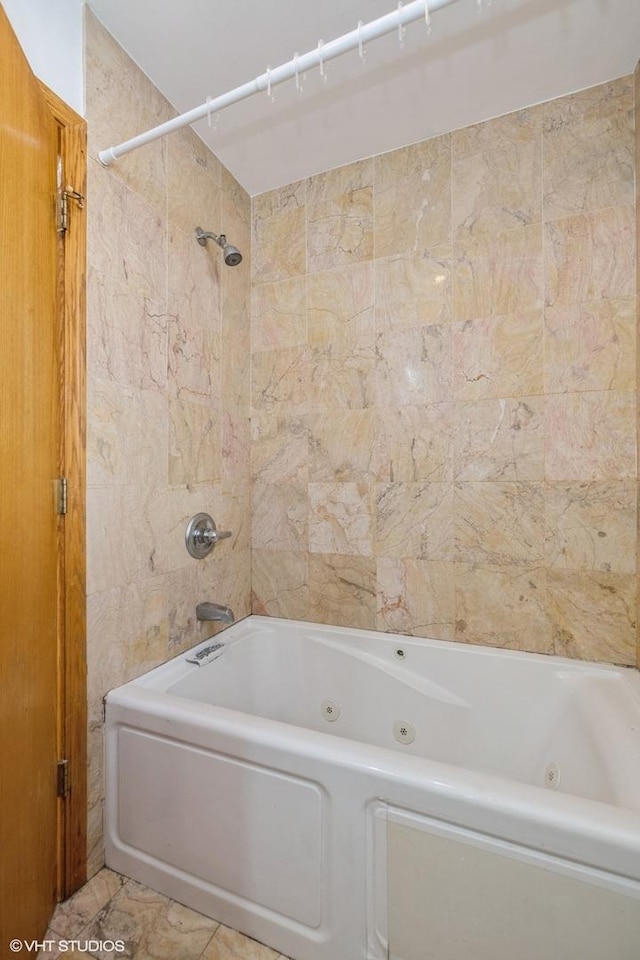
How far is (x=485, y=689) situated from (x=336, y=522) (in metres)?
0.84

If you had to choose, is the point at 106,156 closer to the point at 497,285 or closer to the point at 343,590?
the point at 497,285

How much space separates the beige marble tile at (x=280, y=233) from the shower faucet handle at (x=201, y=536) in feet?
3.87

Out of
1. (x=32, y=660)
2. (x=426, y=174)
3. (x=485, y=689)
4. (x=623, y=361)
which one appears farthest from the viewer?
(x=426, y=174)

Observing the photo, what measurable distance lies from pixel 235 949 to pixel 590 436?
1781 millimetres

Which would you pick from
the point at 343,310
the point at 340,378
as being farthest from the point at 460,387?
the point at 343,310

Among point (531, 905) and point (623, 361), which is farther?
point (623, 361)

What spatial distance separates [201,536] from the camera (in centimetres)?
159

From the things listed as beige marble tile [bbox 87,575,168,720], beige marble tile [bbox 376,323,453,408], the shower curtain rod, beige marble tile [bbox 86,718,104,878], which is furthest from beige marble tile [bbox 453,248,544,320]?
beige marble tile [bbox 86,718,104,878]

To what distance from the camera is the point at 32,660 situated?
0.97 metres

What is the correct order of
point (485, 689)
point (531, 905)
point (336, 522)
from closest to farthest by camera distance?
point (531, 905), point (485, 689), point (336, 522)

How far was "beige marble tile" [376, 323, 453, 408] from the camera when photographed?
5.31 ft

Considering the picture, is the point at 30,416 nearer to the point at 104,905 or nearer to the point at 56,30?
the point at 56,30

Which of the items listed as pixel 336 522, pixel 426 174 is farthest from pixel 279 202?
pixel 336 522

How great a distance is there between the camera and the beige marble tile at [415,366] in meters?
1.62
